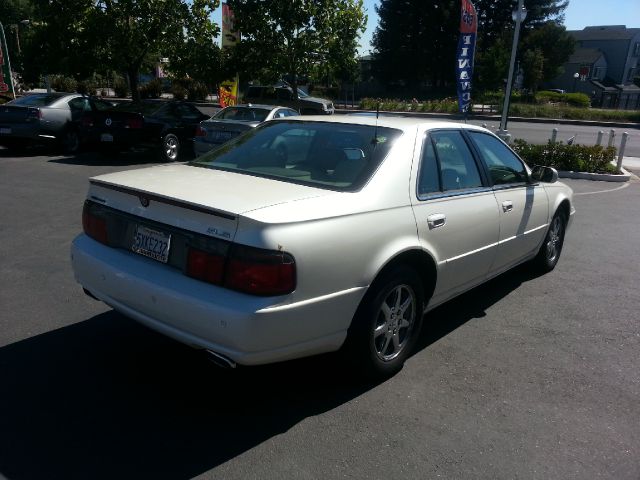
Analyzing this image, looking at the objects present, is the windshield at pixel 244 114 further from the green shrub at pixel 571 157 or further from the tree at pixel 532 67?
the tree at pixel 532 67

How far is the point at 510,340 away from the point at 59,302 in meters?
3.63

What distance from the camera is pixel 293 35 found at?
16672 mm

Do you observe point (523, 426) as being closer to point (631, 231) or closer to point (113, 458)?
point (113, 458)

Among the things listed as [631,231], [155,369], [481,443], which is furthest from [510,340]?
[631,231]

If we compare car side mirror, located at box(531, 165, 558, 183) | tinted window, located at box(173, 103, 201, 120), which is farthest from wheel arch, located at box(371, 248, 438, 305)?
tinted window, located at box(173, 103, 201, 120)

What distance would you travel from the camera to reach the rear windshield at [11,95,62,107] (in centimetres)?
1325

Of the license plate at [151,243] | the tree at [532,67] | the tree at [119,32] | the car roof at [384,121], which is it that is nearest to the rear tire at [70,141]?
the tree at [119,32]

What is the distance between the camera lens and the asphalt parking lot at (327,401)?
2744 mm

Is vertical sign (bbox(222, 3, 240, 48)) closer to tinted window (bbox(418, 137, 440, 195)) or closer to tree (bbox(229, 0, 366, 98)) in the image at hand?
tree (bbox(229, 0, 366, 98))

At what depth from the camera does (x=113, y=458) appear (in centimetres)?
270

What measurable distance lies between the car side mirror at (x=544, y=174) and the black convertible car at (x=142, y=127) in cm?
1009

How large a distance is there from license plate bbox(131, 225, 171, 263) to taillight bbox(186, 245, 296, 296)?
1.21 ft

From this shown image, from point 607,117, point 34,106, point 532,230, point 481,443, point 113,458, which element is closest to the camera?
point 113,458

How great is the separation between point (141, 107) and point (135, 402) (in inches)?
458
